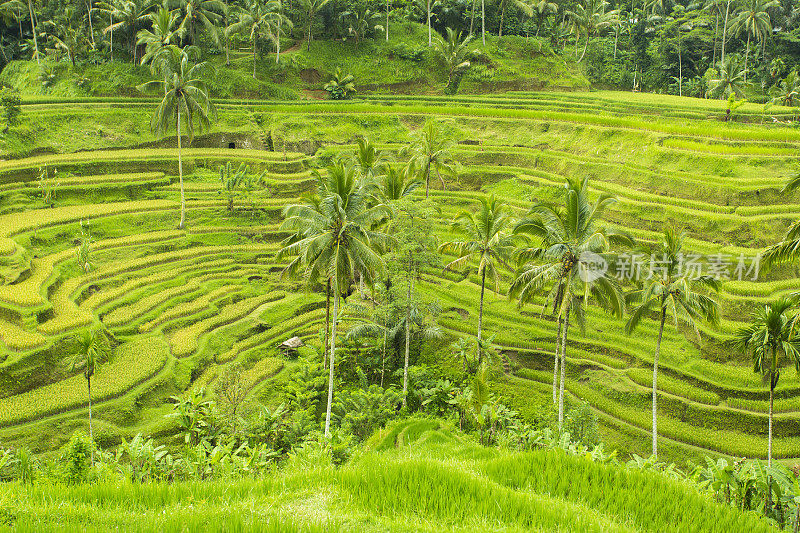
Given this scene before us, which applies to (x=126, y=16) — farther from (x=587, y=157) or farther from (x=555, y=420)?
(x=555, y=420)

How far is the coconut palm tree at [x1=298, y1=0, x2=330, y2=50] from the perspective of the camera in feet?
166

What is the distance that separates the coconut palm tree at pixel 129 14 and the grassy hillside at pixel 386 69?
6.52m

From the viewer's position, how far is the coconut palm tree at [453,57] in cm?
5061

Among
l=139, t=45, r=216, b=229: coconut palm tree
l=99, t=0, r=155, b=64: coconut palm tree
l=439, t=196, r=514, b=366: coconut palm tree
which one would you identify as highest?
l=99, t=0, r=155, b=64: coconut palm tree

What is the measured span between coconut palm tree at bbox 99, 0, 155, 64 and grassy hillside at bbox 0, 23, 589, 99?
6.52 metres

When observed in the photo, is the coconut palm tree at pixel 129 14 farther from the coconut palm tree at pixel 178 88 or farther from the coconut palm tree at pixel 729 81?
the coconut palm tree at pixel 729 81

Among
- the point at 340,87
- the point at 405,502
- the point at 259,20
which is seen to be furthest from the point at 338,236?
the point at 340,87

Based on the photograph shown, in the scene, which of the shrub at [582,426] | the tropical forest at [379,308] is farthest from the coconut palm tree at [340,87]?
the shrub at [582,426]

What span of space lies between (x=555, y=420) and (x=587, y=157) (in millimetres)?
19750

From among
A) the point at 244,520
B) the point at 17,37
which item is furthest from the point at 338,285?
the point at 17,37

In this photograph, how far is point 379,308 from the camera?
21.6 metres

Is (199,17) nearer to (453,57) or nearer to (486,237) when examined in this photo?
(453,57)

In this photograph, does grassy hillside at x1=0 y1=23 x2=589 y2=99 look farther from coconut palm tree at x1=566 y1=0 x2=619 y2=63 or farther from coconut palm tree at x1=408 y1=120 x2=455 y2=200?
coconut palm tree at x1=408 y1=120 x2=455 y2=200

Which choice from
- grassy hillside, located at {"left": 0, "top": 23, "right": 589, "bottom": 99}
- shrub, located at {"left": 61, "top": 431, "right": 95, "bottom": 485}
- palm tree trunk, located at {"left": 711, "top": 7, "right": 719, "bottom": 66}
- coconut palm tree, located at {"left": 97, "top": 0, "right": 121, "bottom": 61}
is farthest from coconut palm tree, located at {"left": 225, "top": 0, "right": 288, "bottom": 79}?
palm tree trunk, located at {"left": 711, "top": 7, "right": 719, "bottom": 66}
